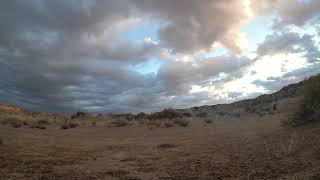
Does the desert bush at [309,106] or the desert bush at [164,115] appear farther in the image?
the desert bush at [164,115]

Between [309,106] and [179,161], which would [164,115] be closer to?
[309,106]

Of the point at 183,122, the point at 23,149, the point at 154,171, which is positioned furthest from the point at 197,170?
the point at 183,122

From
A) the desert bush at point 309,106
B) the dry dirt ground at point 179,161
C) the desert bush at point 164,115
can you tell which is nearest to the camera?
the dry dirt ground at point 179,161

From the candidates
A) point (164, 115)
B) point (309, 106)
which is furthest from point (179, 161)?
point (164, 115)

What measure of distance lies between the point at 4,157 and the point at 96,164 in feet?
12.3

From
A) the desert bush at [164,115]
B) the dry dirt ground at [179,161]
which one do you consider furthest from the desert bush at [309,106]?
the desert bush at [164,115]

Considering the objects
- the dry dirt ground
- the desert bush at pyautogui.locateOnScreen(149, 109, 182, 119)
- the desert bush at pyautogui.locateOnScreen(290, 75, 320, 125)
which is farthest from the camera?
the desert bush at pyautogui.locateOnScreen(149, 109, 182, 119)

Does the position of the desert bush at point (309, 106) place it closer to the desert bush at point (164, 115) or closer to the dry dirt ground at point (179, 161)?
the dry dirt ground at point (179, 161)

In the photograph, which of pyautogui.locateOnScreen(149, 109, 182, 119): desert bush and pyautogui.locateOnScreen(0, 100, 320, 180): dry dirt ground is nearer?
pyautogui.locateOnScreen(0, 100, 320, 180): dry dirt ground

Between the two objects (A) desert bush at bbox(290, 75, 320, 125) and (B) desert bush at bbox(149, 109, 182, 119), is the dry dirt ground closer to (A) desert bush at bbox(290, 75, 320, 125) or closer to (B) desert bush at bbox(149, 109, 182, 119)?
(A) desert bush at bbox(290, 75, 320, 125)

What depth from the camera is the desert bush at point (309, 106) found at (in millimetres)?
20156

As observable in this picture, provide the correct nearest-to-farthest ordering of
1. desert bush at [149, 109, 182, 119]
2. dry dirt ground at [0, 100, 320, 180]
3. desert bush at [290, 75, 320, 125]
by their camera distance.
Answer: dry dirt ground at [0, 100, 320, 180], desert bush at [290, 75, 320, 125], desert bush at [149, 109, 182, 119]

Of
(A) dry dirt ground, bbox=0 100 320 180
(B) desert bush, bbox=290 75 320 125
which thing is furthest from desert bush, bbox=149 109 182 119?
(A) dry dirt ground, bbox=0 100 320 180

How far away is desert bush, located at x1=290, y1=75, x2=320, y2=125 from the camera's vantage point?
20.2 meters
